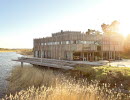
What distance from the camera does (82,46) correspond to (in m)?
35.2

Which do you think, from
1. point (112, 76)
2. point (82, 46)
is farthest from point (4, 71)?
point (112, 76)

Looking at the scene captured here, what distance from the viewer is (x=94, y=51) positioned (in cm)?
3666

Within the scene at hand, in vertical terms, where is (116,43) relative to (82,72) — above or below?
above

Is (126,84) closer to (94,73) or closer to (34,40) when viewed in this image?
(94,73)

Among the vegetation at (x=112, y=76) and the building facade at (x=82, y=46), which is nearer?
the vegetation at (x=112, y=76)

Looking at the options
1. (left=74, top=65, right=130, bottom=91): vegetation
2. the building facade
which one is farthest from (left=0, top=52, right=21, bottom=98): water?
(left=74, top=65, right=130, bottom=91): vegetation

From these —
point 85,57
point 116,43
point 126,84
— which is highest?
point 116,43

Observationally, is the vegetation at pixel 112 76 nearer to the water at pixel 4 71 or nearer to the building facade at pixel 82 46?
the water at pixel 4 71

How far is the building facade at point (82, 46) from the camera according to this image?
117 feet

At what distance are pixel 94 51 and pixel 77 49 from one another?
4770mm

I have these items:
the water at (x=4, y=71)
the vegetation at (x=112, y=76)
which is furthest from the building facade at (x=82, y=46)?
the vegetation at (x=112, y=76)

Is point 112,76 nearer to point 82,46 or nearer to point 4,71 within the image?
point 82,46

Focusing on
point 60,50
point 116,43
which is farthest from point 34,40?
point 116,43

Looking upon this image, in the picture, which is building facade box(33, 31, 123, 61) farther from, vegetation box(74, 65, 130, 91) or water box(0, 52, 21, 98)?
vegetation box(74, 65, 130, 91)
